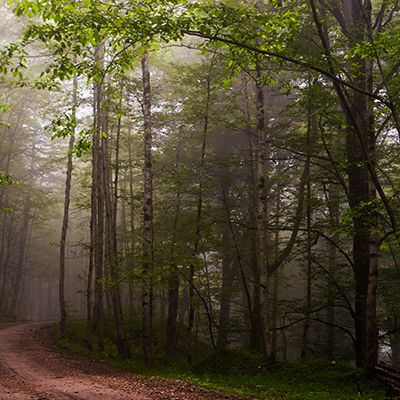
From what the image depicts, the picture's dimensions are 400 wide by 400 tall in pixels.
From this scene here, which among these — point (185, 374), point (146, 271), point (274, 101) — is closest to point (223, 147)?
point (274, 101)

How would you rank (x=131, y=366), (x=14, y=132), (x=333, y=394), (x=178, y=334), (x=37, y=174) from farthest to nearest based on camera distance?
(x=37, y=174) < (x=14, y=132) < (x=178, y=334) < (x=131, y=366) < (x=333, y=394)

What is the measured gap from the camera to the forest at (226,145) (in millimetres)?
7090

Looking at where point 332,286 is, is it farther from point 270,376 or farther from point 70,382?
point 70,382

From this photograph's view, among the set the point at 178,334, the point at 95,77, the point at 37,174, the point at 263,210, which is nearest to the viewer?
the point at 95,77

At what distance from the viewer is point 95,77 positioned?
7148mm

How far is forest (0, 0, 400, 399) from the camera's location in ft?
23.3

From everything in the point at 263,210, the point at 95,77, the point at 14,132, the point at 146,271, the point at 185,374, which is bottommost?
the point at 185,374

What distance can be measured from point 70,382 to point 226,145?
17054mm

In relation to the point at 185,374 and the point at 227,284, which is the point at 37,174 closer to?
the point at 227,284

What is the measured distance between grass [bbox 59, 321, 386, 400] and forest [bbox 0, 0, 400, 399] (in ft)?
1.92

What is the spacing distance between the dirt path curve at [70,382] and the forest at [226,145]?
2.29 meters

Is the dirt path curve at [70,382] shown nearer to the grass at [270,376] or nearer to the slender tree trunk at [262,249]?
the grass at [270,376]

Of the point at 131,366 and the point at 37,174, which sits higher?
the point at 37,174

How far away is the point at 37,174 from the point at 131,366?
2216cm
